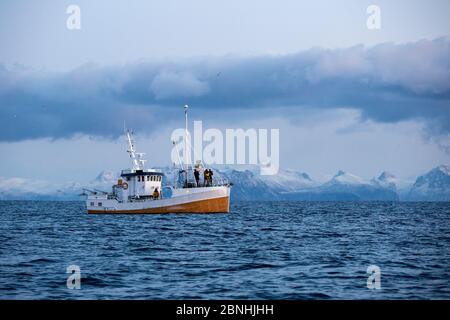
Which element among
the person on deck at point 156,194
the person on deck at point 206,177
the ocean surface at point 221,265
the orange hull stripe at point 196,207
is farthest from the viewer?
the person on deck at point 156,194

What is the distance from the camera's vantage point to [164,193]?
343ft

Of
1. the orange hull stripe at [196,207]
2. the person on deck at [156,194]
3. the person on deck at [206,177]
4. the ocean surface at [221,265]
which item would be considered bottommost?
the ocean surface at [221,265]

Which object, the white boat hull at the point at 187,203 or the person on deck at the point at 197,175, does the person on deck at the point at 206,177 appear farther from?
the white boat hull at the point at 187,203

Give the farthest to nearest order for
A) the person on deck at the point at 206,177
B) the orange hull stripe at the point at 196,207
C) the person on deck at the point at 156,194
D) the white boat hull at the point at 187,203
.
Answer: the person on deck at the point at 156,194 → the person on deck at the point at 206,177 → the orange hull stripe at the point at 196,207 → the white boat hull at the point at 187,203

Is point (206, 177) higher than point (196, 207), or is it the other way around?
point (206, 177)

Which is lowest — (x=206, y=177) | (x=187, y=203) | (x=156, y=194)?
(x=187, y=203)

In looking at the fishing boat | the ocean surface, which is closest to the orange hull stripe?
the fishing boat

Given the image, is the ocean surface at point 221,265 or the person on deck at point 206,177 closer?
the ocean surface at point 221,265

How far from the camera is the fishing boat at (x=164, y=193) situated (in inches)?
4011

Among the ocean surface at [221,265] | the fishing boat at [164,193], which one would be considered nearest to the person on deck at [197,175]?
the fishing boat at [164,193]

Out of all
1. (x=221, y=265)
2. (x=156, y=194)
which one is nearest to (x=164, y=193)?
(x=156, y=194)

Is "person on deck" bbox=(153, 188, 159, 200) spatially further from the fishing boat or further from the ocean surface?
the ocean surface

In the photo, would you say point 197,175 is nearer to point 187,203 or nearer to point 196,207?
point 187,203

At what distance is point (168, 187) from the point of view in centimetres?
10212
